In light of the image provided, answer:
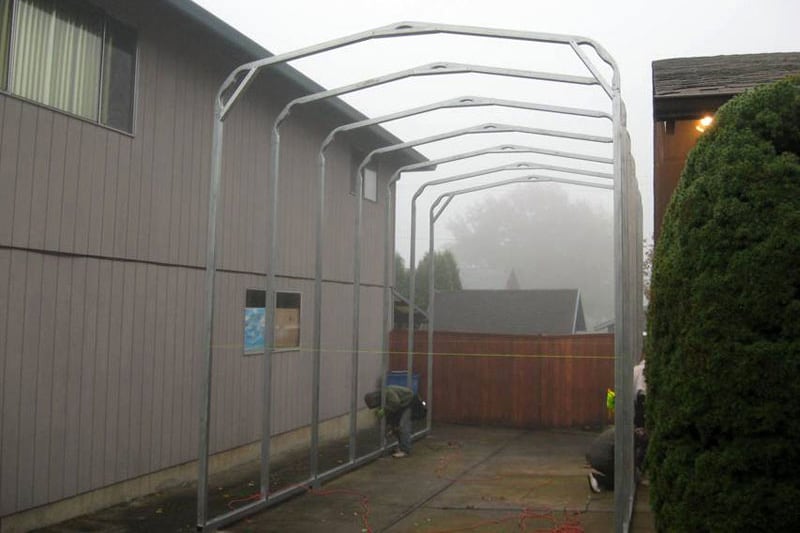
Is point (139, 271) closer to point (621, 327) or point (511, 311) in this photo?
point (621, 327)

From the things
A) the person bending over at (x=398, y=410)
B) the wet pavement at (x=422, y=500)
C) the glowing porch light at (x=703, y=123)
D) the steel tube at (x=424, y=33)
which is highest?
the steel tube at (x=424, y=33)

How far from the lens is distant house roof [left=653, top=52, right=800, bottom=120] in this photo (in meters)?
6.42

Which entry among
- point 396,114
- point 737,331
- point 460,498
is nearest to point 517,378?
point 460,498

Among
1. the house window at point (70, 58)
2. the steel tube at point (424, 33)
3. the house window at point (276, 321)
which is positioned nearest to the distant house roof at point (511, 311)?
the house window at point (276, 321)

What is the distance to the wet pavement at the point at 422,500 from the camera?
25.2 ft

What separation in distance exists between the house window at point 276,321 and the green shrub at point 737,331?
6.74 meters

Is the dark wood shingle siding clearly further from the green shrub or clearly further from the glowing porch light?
the green shrub

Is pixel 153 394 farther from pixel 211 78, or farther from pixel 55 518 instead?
pixel 211 78

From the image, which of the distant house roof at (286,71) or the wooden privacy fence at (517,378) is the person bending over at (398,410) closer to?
the wooden privacy fence at (517,378)

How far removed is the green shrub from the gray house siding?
5331 millimetres

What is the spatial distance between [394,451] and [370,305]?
11.4ft

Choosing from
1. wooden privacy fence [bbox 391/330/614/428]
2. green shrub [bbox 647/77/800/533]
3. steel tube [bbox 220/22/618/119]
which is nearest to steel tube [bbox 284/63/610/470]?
steel tube [bbox 220/22/618/119]

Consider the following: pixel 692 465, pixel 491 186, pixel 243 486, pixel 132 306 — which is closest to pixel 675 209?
pixel 692 465

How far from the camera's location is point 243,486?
9.45 meters
